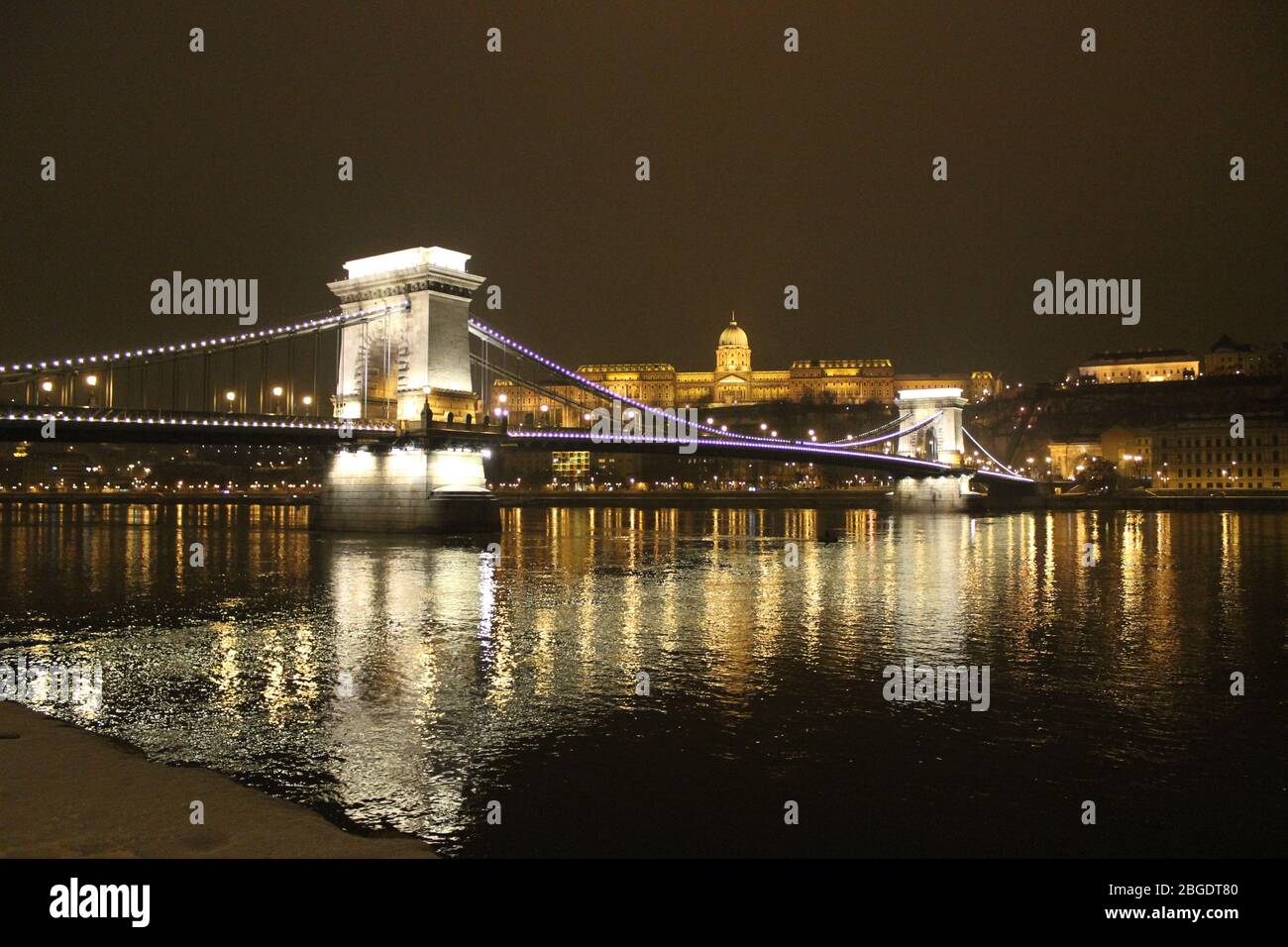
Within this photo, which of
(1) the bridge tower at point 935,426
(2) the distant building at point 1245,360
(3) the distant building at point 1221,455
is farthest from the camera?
(2) the distant building at point 1245,360

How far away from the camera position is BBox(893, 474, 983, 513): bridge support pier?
80.1 meters

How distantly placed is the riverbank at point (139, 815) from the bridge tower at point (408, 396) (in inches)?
1303

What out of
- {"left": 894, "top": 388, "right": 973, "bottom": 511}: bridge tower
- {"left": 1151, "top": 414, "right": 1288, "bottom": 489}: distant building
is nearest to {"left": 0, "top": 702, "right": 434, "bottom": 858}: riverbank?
{"left": 894, "top": 388, "right": 973, "bottom": 511}: bridge tower

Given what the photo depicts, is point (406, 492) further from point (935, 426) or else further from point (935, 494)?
point (935, 426)

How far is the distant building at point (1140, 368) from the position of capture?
6250 inches

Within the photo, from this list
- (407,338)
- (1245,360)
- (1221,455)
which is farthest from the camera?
(1245,360)

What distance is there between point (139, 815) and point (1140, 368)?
7023 inches

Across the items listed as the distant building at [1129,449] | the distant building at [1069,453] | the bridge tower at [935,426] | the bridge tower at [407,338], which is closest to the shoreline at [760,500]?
the bridge tower at [935,426]

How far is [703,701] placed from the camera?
1155cm

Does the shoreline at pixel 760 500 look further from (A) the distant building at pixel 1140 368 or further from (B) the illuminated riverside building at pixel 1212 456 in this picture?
(A) the distant building at pixel 1140 368

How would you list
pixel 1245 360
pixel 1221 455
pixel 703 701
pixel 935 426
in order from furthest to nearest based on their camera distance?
pixel 1245 360 → pixel 1221 455 → pixel 935 426 → pixel 703 701

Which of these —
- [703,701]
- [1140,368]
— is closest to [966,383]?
[1140,368]
